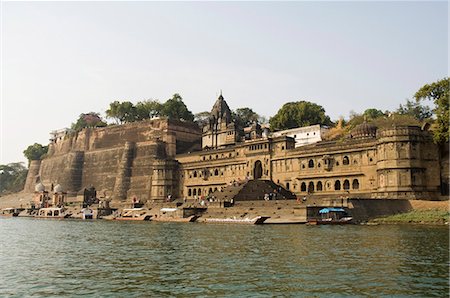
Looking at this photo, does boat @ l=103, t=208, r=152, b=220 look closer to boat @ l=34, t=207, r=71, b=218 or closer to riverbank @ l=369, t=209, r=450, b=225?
boat @ l=34, t=207, r=71, b=218

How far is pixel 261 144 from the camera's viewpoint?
64312 millimetres

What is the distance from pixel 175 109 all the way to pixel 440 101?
66.6m

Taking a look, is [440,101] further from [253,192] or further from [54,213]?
[54,213]

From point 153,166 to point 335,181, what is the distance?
106ft

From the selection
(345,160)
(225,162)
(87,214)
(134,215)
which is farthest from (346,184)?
(87,214)

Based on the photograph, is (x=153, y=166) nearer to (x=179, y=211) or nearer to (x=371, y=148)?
(x=179, y=211)

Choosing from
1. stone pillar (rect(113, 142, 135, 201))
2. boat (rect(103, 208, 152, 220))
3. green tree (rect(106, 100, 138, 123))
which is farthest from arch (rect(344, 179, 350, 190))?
green tree (rect(106, 100, 138, 123))

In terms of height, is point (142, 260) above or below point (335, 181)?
below

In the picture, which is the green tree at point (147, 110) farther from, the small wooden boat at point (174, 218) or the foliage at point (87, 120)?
the small wooden boat at point (174, 218)

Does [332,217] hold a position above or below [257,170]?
below

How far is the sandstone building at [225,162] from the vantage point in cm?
4797

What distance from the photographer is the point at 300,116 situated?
83.9 metres

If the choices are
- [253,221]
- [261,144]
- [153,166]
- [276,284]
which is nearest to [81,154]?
[153,166]

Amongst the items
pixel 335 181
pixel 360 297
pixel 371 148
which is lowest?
pixel 360 297
